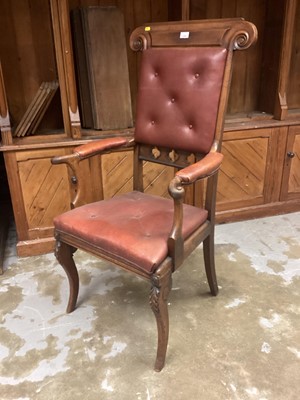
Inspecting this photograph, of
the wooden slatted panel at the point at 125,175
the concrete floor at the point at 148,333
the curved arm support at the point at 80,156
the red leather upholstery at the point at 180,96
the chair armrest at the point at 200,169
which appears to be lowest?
the concrete floor at the point at 148,333

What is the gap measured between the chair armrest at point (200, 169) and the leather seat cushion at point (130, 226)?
0.78 ft

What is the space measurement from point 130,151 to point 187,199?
0.51m

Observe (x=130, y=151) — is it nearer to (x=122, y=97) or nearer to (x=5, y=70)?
(x=122, y=97)

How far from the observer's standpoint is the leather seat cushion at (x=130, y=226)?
1287mm

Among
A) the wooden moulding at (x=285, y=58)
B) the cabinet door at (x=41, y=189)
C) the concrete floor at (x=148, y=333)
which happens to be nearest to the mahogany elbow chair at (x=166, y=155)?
the concrete floor at (x=148, y=333)

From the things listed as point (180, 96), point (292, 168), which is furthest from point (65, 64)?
point (292, 168)

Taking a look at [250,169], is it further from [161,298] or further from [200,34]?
[161,298]

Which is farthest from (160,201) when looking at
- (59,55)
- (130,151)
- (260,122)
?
(260,122)

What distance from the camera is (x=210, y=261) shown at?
5.66ft

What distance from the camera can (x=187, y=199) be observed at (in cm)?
242

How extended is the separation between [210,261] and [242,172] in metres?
0.94

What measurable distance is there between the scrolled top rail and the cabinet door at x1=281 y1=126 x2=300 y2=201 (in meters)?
1.17

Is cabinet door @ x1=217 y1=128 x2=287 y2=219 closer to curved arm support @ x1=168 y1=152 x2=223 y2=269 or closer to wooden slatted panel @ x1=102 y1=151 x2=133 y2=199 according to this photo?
wooden slatted panel @ x1=102 y1=151 x2=133 y2=199

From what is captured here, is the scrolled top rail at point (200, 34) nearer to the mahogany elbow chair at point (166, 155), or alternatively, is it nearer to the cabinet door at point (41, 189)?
the mahogany elbow chair at point (166, 155)
